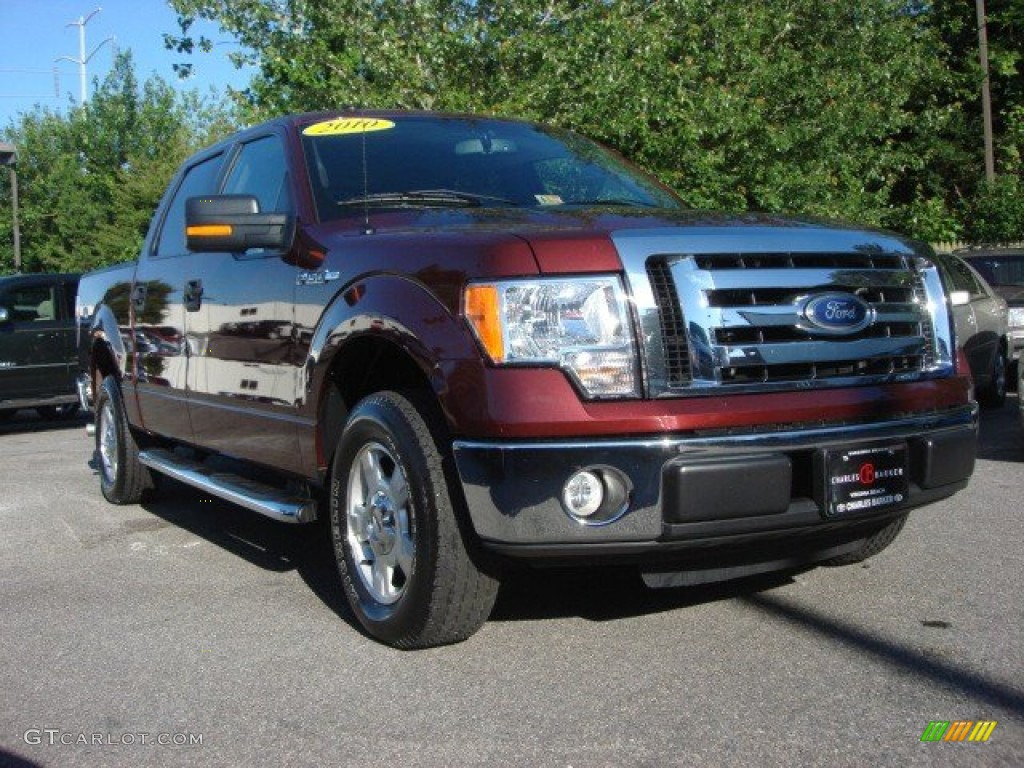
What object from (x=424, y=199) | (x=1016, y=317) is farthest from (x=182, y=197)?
(x=1016, y=317)

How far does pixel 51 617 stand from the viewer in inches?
186

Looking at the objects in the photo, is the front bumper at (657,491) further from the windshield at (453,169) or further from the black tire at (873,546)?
the windshield at (453,169)

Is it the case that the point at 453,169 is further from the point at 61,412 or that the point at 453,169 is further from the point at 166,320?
the point at 61,412

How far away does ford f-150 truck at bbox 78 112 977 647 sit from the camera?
348 cm

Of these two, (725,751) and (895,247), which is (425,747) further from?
(895,247)

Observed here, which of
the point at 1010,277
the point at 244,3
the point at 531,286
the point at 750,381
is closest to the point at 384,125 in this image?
the point at 531,286

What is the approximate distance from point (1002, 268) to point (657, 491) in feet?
35.5

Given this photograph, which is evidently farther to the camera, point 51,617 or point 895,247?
point 51,617

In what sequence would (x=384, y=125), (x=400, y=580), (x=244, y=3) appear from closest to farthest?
(x=400, y=580) < (x=384, y=125) < (x=244, y=3)

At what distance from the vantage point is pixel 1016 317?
12.8m

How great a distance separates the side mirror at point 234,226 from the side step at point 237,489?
995 mm

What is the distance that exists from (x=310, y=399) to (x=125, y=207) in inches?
1432

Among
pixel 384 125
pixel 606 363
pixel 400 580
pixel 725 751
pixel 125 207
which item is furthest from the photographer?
pixel 125 207

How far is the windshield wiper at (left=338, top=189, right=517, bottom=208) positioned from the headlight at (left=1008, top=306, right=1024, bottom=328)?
9613mm
